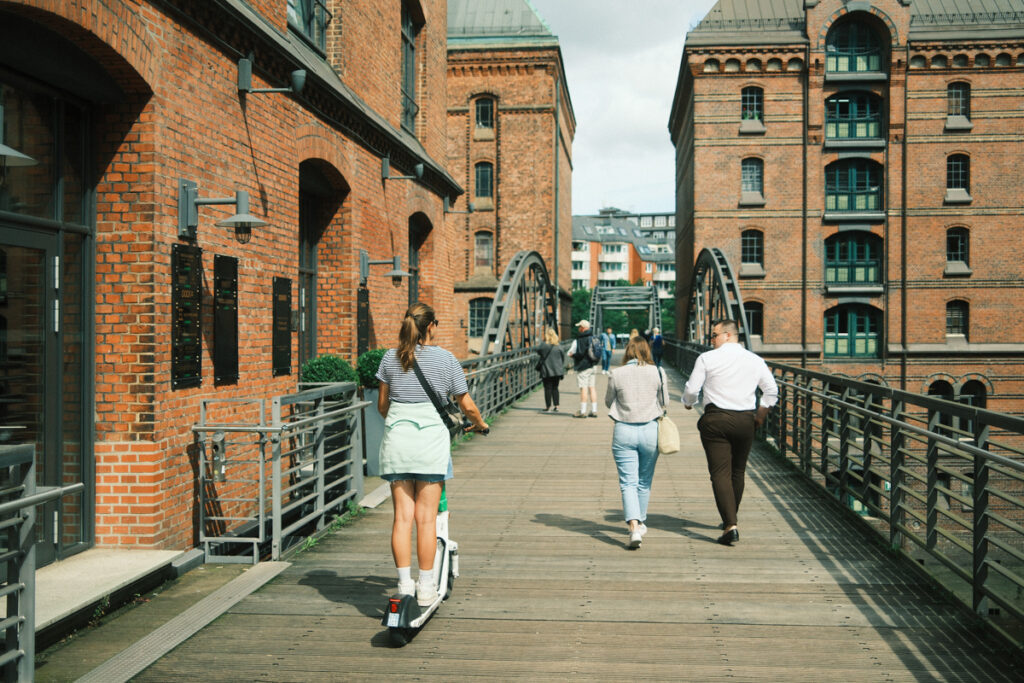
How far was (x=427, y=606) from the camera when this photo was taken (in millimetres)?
4734

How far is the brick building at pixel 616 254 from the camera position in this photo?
105 metres

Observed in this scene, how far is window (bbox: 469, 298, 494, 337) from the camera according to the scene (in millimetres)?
36069

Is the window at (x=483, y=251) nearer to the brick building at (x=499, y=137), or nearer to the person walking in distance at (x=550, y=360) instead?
the brick building at (x=499, y=137)

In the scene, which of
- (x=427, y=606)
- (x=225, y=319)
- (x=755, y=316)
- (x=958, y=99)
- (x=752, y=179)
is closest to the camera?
(x=427, y=606)

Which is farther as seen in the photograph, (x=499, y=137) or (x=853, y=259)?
(x=499, y=137)

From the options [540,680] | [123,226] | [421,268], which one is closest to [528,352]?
[421,268]

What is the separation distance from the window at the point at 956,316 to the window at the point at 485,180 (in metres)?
18.4

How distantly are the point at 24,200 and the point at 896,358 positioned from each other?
109 feet

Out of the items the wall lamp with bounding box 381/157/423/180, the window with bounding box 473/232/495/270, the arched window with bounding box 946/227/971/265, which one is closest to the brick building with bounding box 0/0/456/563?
the wall lamp with bounding box 381/157/423/180

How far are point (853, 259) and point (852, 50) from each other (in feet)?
25.9

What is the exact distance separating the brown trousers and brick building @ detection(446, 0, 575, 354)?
2962cm

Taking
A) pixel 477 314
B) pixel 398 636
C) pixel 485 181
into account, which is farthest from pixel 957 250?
pixel 398 636

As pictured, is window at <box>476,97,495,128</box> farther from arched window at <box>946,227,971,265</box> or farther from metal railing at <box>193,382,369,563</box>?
metal railing at <box>193,382,369,563</box>

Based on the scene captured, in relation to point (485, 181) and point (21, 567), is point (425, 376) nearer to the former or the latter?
point (21, 567)
